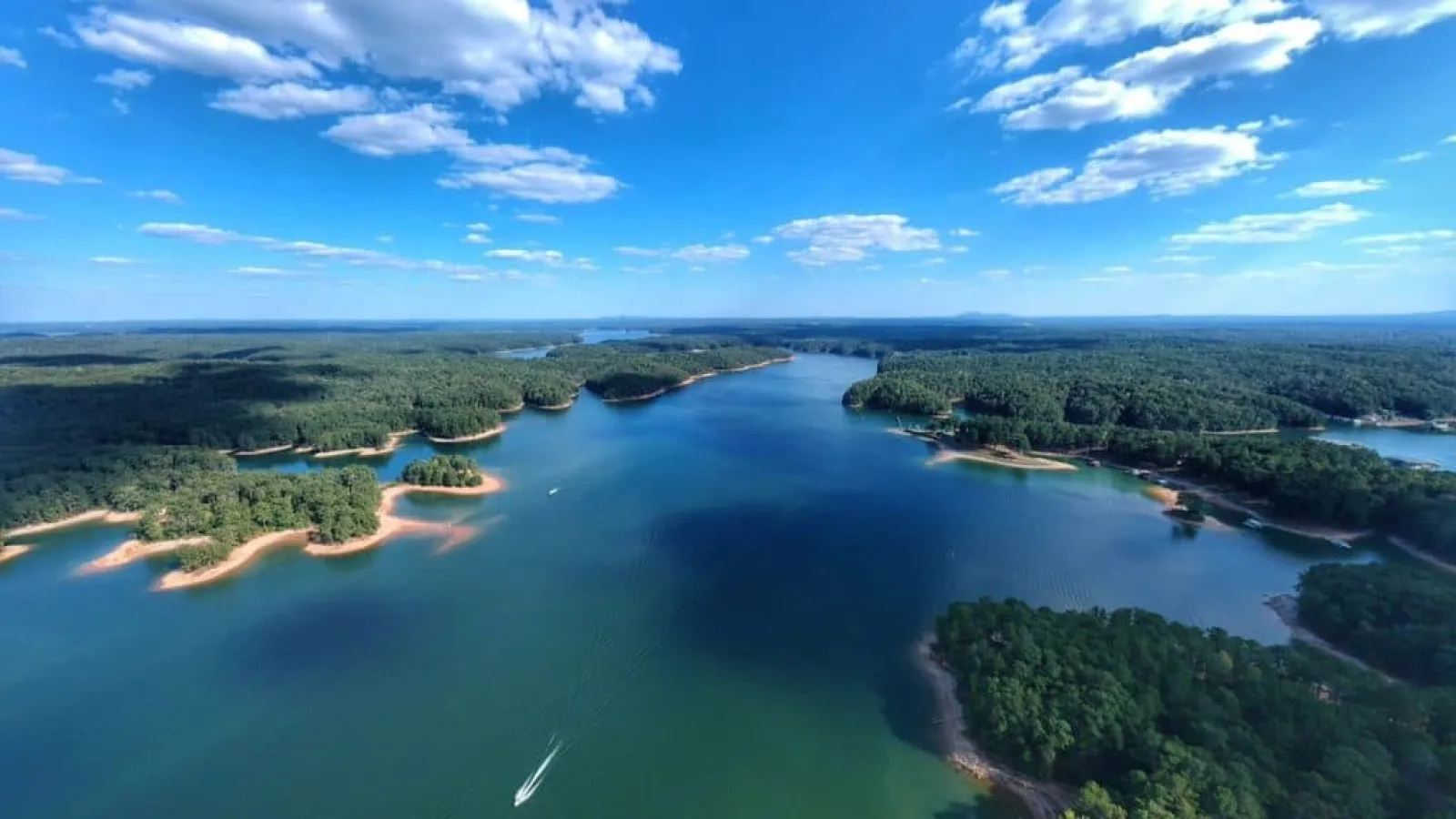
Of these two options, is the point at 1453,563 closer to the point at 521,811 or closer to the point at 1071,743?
the point at 1071,743

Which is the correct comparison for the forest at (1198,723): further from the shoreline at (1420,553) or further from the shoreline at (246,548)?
the shoreline at (246,548)

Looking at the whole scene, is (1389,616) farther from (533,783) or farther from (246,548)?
(246,548)

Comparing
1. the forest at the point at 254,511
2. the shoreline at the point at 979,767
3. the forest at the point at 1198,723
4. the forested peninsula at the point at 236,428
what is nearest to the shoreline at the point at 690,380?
the forested peninsula at the point at 236,428

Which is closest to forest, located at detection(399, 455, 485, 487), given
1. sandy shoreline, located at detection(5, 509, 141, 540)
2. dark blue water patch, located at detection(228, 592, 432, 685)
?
sandy shoreline, located at detection(5, 509, 141, 540)

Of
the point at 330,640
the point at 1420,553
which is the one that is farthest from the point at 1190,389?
the point at 330,640

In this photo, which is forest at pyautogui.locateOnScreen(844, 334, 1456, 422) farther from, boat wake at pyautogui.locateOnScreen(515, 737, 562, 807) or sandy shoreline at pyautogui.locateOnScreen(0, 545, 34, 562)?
sandy shoreline at pyautogui.locateOnScreen(0, 545, 34, 562)
